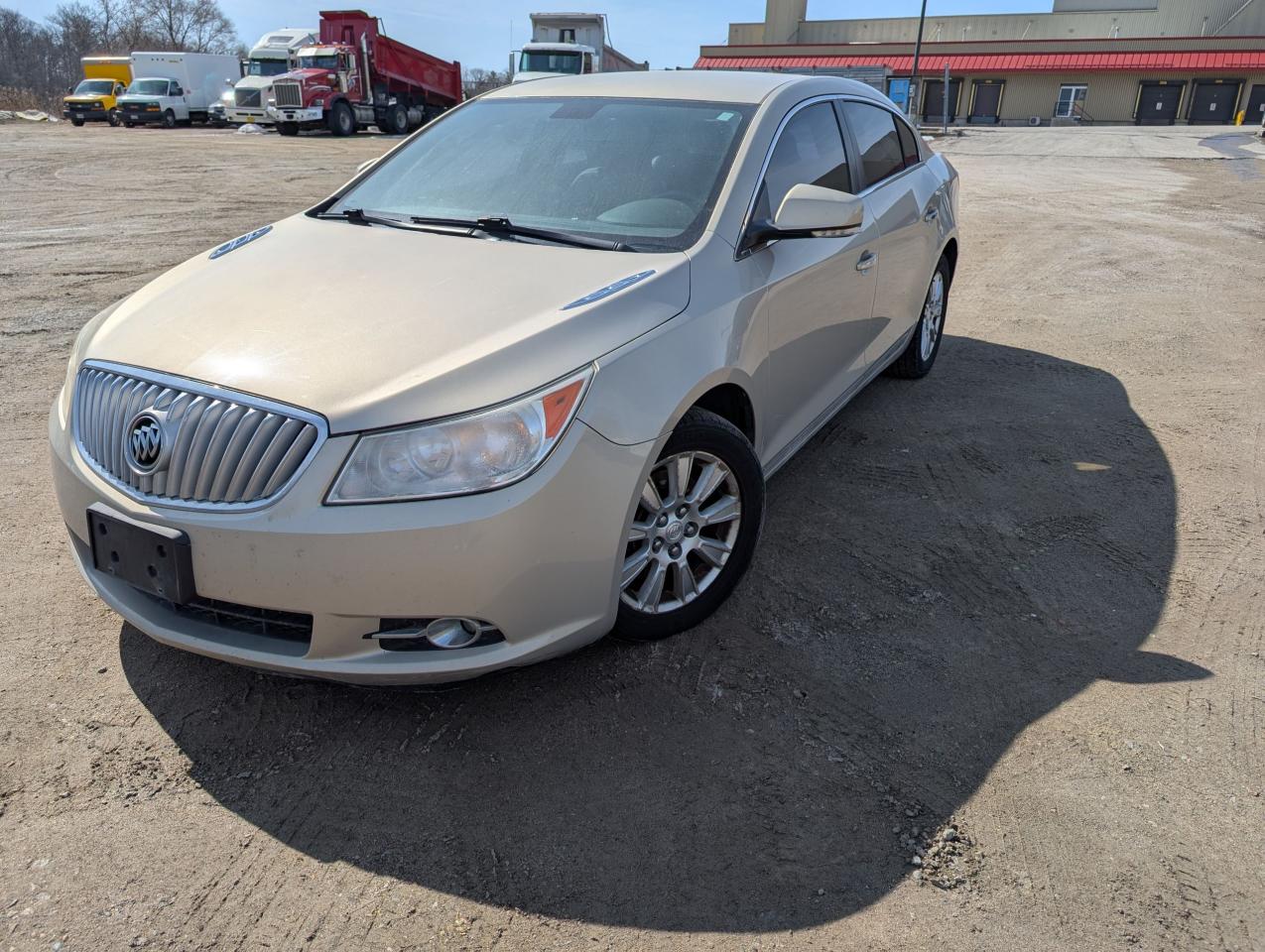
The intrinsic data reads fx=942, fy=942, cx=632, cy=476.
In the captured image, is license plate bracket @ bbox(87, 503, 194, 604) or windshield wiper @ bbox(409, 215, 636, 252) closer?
license plate bracket @ bbox(87, 503, 194, 604)

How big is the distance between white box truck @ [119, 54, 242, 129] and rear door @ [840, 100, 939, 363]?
36525 mm

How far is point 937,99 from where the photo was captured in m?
54.0

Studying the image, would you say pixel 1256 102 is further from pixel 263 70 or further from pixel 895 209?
pixel 895 209

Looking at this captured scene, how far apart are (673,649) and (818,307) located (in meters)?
1.54

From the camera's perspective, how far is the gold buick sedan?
231cm

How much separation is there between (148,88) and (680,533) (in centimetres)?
3914

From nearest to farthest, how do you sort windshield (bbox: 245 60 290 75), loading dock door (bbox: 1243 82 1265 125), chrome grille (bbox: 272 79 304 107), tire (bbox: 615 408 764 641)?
tire (bbox: 615 408 764 641) → chrome grille (bbox: 272 79 304 107) → windshield (bbox: 245 60 290 75) → loading dock door (bbox: 1243 82 1265 125)

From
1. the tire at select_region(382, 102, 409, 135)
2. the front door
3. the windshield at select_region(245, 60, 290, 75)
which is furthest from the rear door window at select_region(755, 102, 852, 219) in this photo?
the windshield at select_region(245, 60, 290, 75)

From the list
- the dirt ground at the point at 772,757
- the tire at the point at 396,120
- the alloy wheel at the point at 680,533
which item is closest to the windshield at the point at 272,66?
the tire at the point at 396,120

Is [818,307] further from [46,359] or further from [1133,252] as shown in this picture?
[1133,252]


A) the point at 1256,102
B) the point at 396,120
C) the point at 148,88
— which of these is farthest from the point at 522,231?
the point at 1256,102

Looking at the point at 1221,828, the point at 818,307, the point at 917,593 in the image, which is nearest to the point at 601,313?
the point at 818,307

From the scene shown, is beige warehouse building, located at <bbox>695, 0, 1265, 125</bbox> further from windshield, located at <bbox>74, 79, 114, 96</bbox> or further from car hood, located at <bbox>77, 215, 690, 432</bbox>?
car hood, located at <bbox>77, 215, 690, 432</bbox>

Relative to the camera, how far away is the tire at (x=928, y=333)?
5.61m
